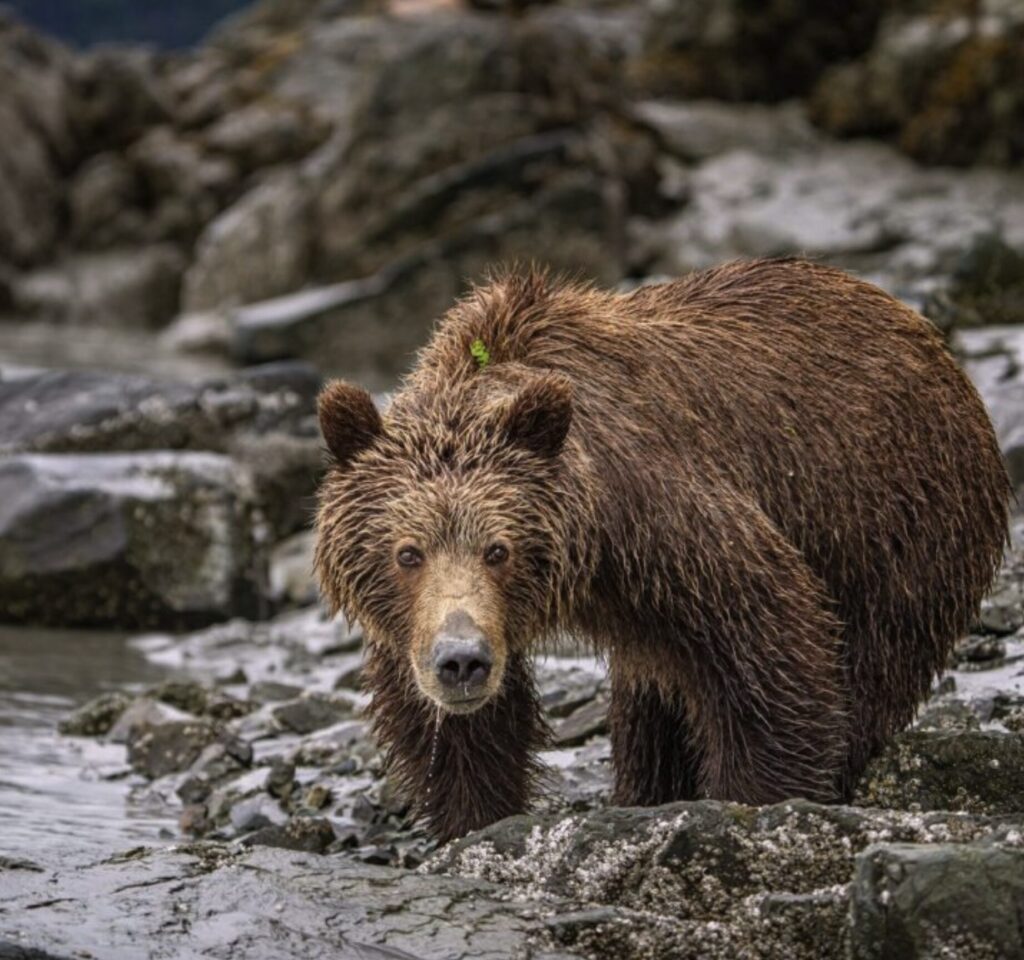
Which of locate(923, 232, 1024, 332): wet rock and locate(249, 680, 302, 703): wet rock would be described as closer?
locate(249, 680, 302, 703): wet rock

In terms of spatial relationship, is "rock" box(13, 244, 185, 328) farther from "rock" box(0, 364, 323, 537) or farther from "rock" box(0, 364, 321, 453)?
"rock" box(0, 364, 323, 537)

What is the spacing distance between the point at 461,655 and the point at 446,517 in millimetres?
543

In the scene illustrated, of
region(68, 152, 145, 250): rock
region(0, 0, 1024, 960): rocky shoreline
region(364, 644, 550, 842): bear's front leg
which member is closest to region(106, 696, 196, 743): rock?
region(0, 0, 1024, 960): rocky shoreline

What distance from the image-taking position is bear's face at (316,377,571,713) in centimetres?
597

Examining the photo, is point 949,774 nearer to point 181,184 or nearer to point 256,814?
point 256,814

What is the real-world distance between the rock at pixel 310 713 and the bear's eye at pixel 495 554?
3.09 m

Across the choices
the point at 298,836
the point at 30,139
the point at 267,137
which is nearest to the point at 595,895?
the point at 298,836

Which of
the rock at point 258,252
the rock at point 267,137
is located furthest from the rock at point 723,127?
the rock at point 267,137

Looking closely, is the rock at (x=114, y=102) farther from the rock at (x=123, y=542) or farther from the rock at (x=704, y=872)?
the rock at (x=704, y=872)

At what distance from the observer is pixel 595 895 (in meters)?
5.63

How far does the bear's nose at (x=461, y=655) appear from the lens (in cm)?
568

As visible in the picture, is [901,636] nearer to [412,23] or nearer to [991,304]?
[991,304]

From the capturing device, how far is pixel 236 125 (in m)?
39.8

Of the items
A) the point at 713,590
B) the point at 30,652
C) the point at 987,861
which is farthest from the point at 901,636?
the point at 30,652
